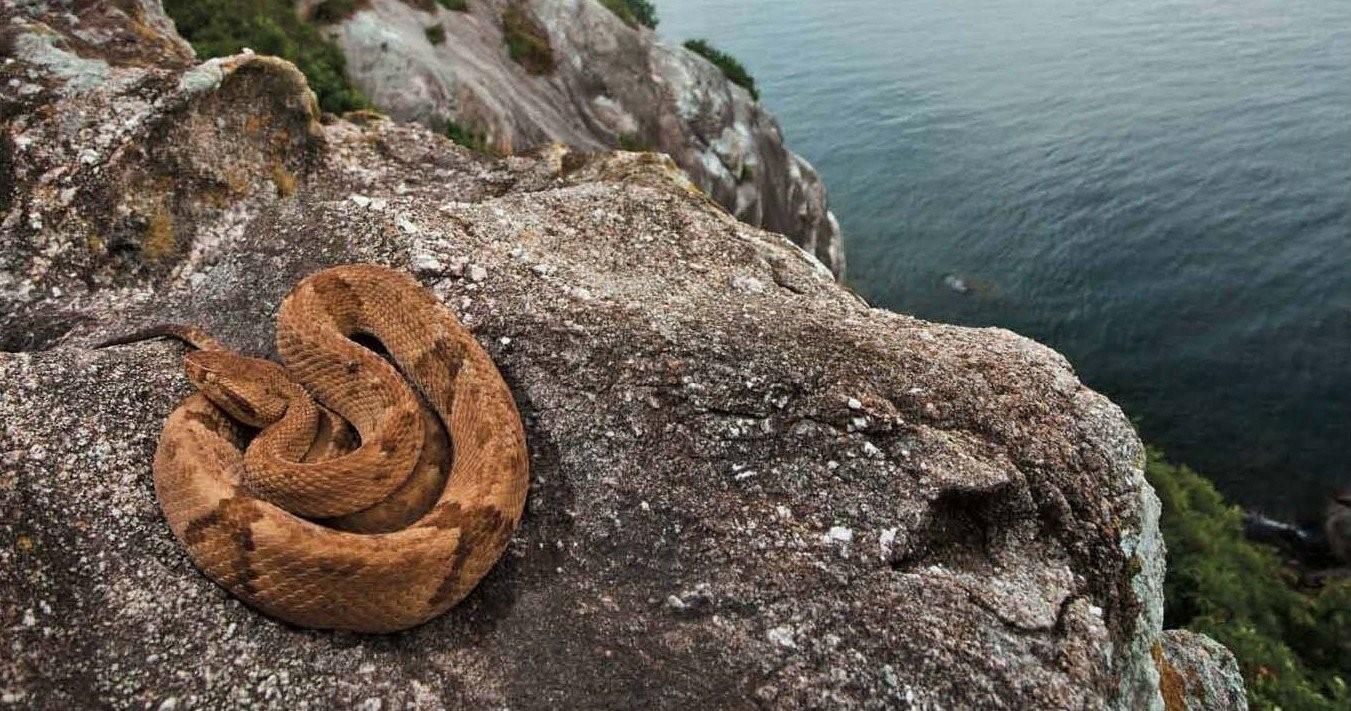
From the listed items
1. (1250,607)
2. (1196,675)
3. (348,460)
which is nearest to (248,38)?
(348,460)

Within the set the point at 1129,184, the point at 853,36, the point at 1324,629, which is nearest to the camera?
the point at 1324,629

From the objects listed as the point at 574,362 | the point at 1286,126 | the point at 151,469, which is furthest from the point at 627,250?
the point at 1286,126

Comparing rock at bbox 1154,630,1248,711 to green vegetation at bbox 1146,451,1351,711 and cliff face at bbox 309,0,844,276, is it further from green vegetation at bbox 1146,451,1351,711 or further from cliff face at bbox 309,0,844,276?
cliff face at bbox 309,0,844,276

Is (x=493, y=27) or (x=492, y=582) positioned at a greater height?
(x=492, y=582)

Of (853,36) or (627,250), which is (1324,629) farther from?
(853,36)

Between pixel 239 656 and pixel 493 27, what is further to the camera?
pixel 493 27

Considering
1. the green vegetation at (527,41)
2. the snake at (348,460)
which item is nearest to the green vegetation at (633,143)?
the green vegetation at (527,41)

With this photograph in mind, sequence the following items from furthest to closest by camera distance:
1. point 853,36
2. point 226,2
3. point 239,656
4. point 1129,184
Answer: point 853,36
point 1129,184
point 226,2
point 239,656
